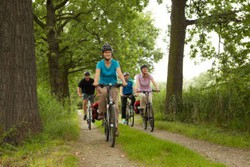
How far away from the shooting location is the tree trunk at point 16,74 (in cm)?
684

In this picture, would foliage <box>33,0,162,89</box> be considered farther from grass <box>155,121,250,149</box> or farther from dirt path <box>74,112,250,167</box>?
dirt path <box>74,112,250,167</box>

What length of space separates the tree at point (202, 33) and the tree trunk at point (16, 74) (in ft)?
17.7

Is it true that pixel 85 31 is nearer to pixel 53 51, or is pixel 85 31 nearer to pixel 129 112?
pixel 53 51

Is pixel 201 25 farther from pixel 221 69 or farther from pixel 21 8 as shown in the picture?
pixel 21 8

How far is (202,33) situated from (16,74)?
918cm

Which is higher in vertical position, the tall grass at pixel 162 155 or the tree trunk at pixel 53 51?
the tree trunk at pixel 53 51

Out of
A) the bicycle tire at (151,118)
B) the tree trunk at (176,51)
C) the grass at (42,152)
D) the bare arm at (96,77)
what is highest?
the tree trunk at (176,51)

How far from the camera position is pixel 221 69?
983 cm

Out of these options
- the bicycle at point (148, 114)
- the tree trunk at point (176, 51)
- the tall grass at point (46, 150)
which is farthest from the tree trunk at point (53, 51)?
the tall grass at point (46, 150)

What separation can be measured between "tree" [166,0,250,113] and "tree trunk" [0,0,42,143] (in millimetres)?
5397

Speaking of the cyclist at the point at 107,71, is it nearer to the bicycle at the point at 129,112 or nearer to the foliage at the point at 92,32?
the bicycle at the point at 129,112

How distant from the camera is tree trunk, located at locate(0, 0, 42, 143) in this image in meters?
6.84

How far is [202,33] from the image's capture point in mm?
13883

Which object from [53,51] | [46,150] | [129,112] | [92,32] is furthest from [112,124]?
[92,32]
